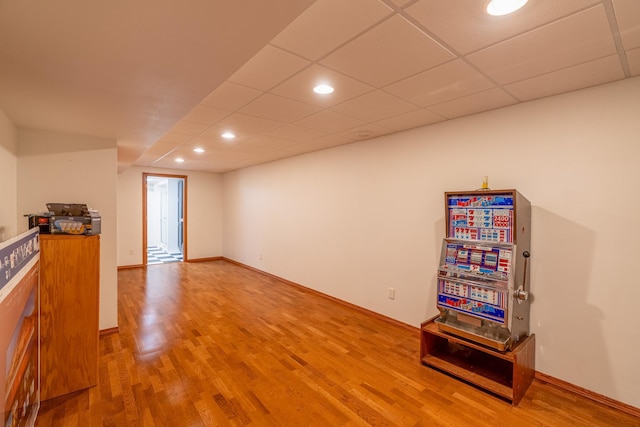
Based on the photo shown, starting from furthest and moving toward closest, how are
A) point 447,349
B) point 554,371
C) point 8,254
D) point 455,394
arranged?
point 447,349 < point 554,371 < point 455,394 < point 8,254

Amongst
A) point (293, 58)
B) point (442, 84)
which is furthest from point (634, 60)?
point (293, 58)

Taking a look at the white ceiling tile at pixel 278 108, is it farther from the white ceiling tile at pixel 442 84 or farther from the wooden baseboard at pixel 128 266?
the wooden baseboard at pixel 128 266

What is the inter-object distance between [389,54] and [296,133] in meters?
2.00

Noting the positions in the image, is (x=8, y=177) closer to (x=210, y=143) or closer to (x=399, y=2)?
(x=210, y=143)

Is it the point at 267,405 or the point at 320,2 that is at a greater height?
the point at 320,2

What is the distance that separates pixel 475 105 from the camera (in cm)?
265

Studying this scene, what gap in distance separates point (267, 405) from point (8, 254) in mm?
1768

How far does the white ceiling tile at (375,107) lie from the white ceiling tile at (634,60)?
1.36 metres

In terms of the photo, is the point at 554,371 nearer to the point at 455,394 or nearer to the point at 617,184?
the point at 455,394

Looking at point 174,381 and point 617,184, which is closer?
point 617,184

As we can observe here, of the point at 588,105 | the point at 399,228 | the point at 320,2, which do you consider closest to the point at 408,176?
the point at 399,228

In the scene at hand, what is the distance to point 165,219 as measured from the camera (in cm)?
964

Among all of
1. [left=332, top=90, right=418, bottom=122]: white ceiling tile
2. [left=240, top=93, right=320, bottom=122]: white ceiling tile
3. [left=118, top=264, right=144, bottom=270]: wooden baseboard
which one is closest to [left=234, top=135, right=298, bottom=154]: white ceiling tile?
[left=240, top=93, right=320, bottom=122]: white ceiling tile

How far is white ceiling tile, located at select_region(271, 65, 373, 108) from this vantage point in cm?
205
